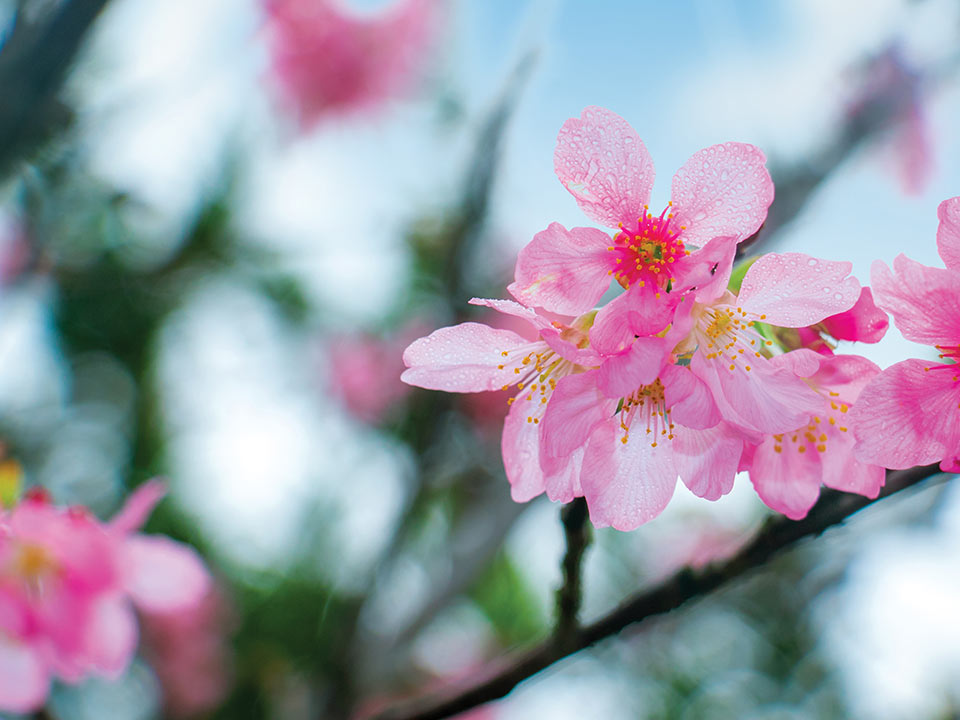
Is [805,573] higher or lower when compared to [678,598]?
lower

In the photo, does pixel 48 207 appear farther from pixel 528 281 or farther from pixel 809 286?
pixel 809 286

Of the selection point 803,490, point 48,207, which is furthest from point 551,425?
point 48,207

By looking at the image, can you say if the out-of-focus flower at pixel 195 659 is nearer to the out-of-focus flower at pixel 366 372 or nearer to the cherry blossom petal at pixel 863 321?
the out-of-focus flower at pixel 366 372

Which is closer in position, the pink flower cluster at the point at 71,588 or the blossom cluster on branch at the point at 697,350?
the blossom cluster on branch at the point at 697,350

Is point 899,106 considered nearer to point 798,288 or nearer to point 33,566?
point 798,288

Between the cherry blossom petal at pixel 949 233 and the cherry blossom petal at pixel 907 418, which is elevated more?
the cherry blossom petal at pixel 949 233

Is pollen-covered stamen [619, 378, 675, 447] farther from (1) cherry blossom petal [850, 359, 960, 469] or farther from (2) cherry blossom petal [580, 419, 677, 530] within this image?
(1) cherry blossom petal [850, 359, 960, 469]

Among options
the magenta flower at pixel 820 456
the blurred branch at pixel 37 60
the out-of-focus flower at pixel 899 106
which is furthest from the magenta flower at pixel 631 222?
the out-of-focus flower at pixel 899 106

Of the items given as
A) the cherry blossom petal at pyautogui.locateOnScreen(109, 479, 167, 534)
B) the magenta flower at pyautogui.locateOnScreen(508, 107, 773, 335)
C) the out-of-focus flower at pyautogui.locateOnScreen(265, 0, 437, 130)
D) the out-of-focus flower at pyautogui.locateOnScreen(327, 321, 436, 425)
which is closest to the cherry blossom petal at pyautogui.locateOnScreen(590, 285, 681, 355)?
the magenta flower at pyautogui.locateOnScreen(508, 107, 773, 335)
